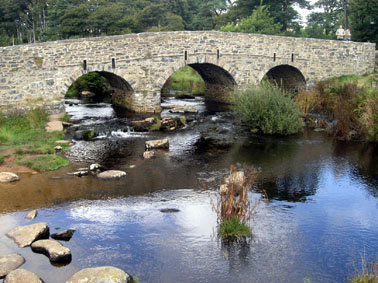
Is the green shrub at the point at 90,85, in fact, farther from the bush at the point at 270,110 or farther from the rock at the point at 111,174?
the rock at the point at 111,174

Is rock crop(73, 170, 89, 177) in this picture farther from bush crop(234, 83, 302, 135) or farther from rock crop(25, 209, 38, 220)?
bush crop(234, 83, 302, 135)

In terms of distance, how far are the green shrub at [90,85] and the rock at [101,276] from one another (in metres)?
23.4

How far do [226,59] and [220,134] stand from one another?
6751 millimetres

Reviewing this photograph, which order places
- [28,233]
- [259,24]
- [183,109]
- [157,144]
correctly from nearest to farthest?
[28,233]
[157,144]
[183,109]
[259,24]

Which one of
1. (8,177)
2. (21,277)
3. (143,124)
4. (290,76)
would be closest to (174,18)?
(290,76)

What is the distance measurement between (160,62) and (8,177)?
11853 millimetres

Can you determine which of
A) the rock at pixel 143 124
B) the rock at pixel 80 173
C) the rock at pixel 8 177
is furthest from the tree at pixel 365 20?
the rock at pixel 8 177

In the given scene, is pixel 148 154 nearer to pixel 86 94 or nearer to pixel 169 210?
pixel 169 210

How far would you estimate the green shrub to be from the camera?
96.3 feet

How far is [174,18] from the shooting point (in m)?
44.5

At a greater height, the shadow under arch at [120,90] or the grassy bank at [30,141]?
the shadow under arch at [120,90]

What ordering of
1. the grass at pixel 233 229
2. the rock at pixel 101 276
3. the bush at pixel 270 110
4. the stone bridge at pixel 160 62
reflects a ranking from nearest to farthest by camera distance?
the rock at pixel 101 276
the grass at pixel 233 229
the bush at pixel 270 110
the stone bridge at pixel 160 62

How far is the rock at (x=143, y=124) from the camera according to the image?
19.0 metres

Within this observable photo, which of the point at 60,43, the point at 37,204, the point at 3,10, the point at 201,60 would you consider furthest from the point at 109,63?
the point at 3,10
